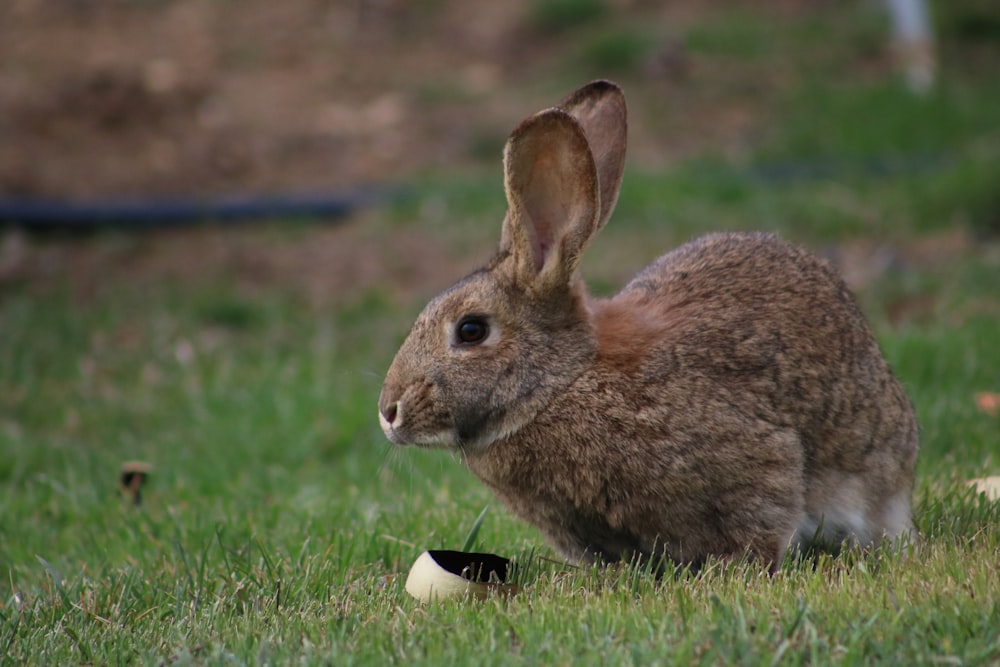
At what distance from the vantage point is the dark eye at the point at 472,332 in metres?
4.01

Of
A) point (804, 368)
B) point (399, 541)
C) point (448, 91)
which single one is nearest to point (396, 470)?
point (399, 541)

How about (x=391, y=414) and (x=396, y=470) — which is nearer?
(x=391, y=414)

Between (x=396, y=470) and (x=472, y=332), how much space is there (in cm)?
236

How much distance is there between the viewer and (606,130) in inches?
167

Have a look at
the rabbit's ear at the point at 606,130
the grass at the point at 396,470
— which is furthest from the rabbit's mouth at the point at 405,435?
the rabbit's ear at the point at 606,130

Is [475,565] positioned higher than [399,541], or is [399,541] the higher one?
[475,565]

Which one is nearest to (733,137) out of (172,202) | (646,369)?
(172,202)

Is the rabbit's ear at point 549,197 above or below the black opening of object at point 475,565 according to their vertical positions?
above

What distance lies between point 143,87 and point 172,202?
2276 mm

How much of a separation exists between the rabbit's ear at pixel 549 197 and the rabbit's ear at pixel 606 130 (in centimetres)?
20

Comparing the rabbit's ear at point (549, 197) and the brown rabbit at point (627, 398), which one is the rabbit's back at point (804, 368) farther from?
the rabbit's ear at point (549, 197)

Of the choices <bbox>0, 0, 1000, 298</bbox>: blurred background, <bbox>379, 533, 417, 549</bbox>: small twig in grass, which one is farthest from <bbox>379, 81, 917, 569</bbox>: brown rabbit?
<bbox>0, 0, 1000, 298</bbox>: blurred background

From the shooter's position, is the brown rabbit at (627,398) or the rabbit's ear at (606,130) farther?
the rabbit's ear at (606,130)

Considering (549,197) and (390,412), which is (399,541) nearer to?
(390,412)
